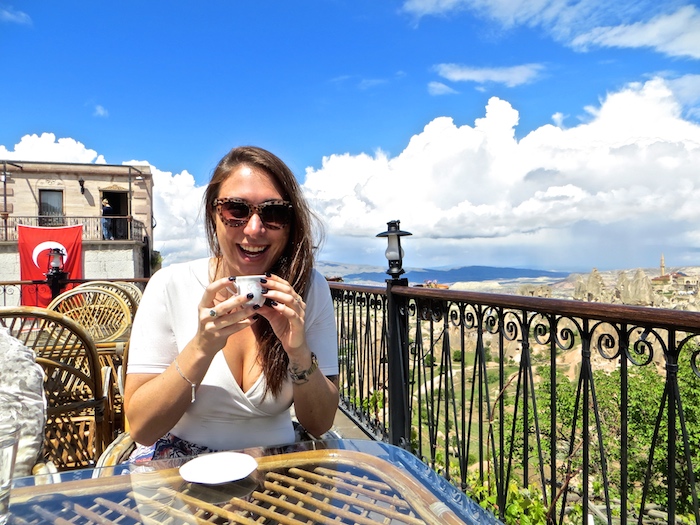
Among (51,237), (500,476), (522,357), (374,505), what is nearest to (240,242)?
(374,505)

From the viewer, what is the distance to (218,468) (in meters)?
1.02

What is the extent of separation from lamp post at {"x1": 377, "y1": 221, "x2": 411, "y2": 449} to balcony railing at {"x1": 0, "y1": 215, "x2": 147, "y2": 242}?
64.6 feet

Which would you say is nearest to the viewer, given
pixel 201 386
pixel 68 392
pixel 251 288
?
pixel 251 288

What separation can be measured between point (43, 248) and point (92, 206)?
4.15 meters

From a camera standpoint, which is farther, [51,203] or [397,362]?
[51,203]

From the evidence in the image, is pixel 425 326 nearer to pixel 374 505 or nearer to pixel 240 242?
pixel 240 242

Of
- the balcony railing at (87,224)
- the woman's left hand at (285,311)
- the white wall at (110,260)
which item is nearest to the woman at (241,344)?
the woman's left hand at (285,311)

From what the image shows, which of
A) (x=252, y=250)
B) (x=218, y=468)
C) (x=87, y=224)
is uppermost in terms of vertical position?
(x=87, y=224)

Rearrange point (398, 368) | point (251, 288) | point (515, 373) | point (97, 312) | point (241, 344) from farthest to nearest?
1. point (97, 312)
2. point (398, 368)
3. point (515, 373)
4. point (241, 344)
5. point (251, 288)

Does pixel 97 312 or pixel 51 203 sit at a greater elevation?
pixel 51 203

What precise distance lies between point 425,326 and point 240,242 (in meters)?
1.73

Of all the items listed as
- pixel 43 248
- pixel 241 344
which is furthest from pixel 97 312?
pixel 43 248

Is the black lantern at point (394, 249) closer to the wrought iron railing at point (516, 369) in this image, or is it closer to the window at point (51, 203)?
the wrought iron railing at point (516, 369)

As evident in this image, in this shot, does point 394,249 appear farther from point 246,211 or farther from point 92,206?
point 92,206
